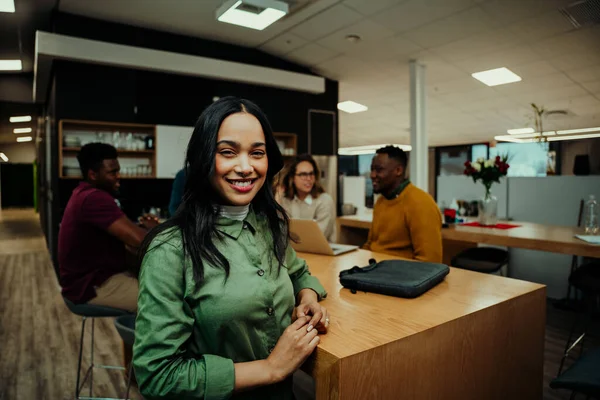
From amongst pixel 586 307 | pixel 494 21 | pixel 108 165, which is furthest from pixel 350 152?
pixel 108 165

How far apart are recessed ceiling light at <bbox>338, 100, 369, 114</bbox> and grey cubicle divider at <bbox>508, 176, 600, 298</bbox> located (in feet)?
16.9

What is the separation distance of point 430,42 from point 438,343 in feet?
17.2

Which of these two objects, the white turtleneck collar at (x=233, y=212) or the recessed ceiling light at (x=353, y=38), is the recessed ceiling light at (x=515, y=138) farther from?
the white turtleneck collar at (x=233, y=212)

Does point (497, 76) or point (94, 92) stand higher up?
point (497, 76)

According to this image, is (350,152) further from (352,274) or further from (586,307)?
(352,274)

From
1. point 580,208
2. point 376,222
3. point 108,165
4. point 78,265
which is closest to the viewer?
point 78,265

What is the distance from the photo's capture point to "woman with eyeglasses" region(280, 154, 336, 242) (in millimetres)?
3648

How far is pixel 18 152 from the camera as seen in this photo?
6.85 feet

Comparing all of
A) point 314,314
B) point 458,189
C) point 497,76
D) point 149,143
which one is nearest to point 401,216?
point 314,314

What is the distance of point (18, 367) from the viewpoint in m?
3.01

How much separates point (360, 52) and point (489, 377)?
18.3ft

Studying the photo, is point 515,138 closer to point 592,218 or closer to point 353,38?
point 353,38

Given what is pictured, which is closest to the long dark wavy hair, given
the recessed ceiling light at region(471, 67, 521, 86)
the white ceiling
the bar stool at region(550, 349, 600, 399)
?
the bar stool at region(550, 349, 600, 399)

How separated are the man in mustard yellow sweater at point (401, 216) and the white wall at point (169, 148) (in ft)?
11.7
